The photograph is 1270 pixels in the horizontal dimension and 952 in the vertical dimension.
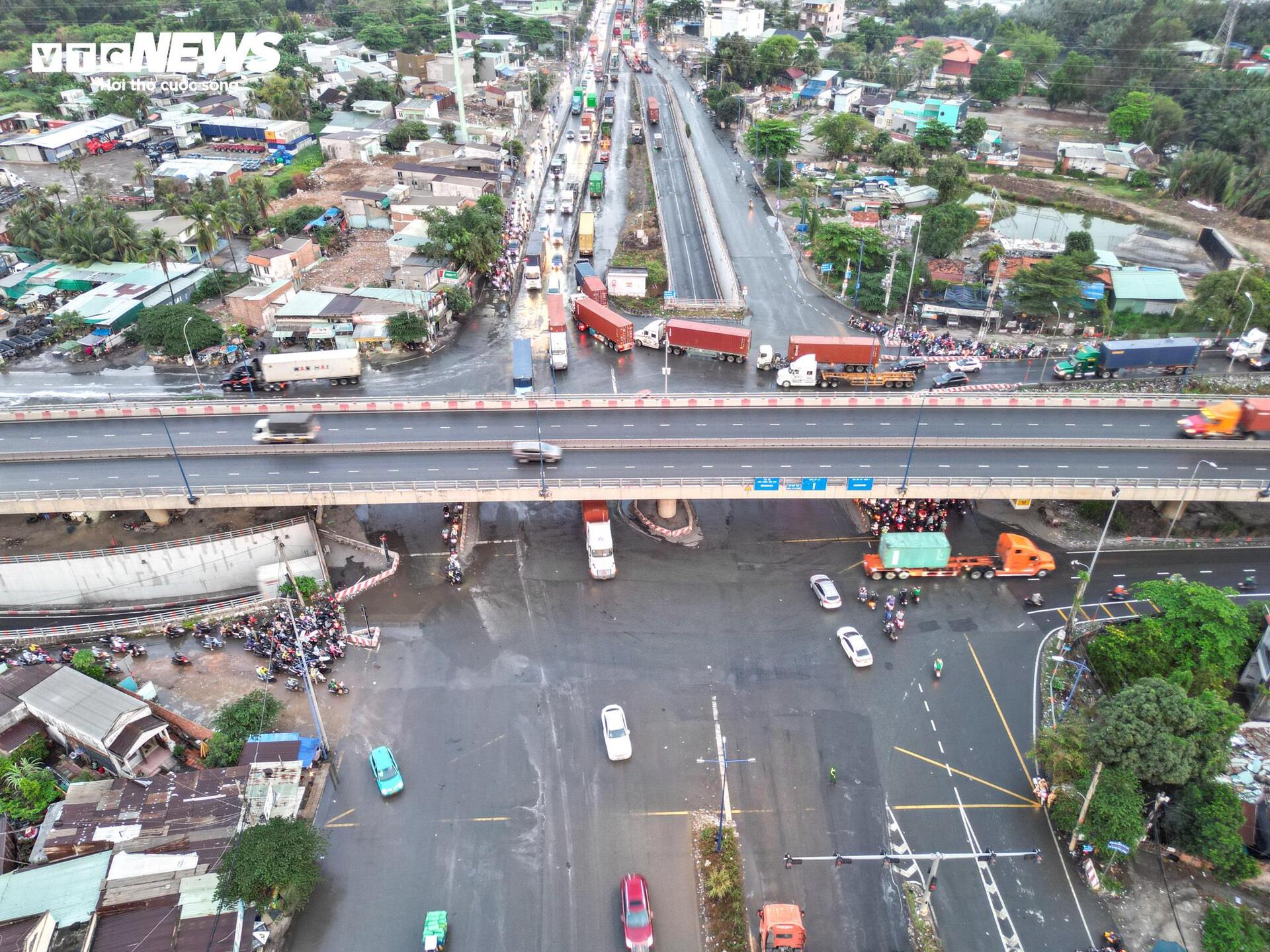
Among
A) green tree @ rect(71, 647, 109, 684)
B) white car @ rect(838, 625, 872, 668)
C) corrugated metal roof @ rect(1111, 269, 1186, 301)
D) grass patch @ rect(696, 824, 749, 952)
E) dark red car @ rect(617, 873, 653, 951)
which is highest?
corrugated metal roof @ rect(1111, 269, 1186, 301)

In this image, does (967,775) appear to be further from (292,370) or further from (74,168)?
(74,168)

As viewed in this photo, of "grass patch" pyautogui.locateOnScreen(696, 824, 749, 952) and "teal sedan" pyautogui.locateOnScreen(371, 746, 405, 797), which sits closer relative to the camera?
"grass patch" pyautogui.locateOnScreen(696, 824, 749, 952)

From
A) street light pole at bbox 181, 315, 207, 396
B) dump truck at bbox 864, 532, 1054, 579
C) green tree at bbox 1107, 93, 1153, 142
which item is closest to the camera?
dump truck at bbox 864, 532, 1054, 579

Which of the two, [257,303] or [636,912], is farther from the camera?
[257,303]

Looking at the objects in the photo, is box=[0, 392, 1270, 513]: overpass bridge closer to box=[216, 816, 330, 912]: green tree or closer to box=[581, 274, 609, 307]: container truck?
box=[216, 816, 330, 912]: green tree

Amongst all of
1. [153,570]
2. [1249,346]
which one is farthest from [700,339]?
[1249,346]

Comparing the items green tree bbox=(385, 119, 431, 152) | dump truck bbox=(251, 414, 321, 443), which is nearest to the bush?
dump truck bbox=(251, 414, 321, 443)

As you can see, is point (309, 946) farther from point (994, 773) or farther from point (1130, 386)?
point (1130, 386)
